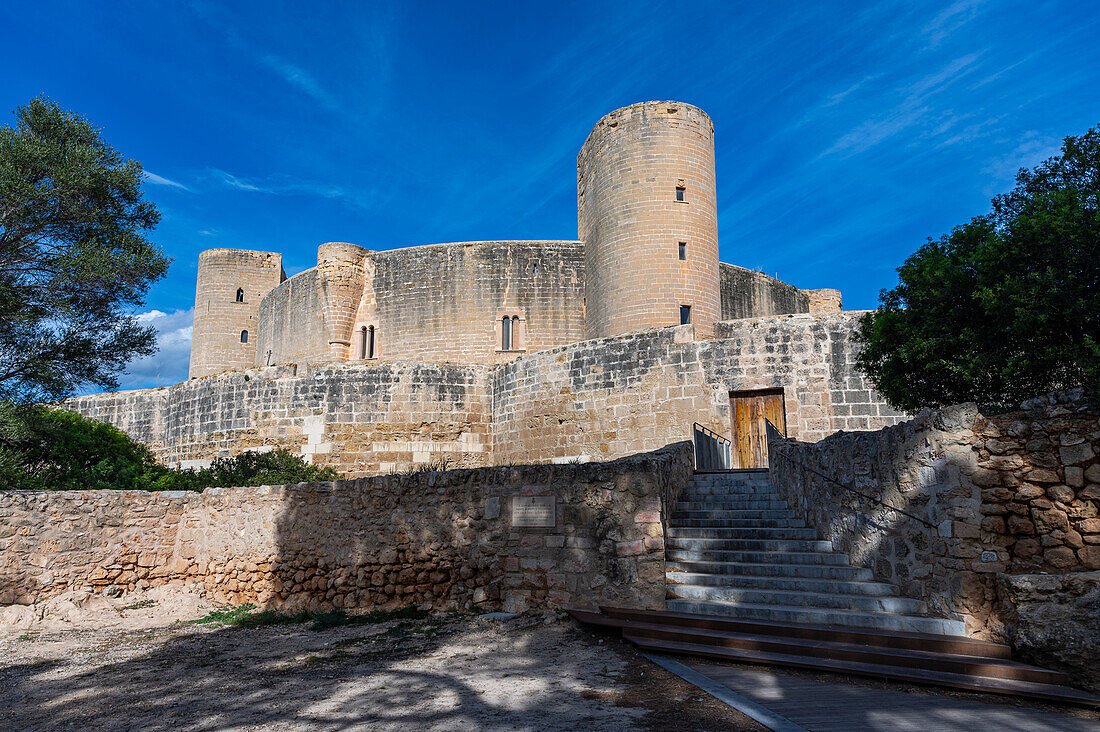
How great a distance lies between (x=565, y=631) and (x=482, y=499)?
2.01 meters

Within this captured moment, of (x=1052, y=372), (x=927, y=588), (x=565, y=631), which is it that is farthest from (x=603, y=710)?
(x=1052, y=372)

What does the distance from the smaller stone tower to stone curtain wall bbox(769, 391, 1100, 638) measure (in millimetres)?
35144

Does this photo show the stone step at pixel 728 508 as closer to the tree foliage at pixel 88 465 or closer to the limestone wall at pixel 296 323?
the tree foliage at pixel 88 465

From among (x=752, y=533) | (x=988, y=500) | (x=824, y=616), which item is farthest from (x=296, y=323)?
(x=988, y=500)

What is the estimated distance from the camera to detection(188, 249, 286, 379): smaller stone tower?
35.8 metres

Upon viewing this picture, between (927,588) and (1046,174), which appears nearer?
(927,588)

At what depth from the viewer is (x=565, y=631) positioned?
23.7 feet

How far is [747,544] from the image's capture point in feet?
26.0

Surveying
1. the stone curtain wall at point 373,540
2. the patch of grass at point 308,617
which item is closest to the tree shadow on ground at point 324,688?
the patch of grass at point 308,617

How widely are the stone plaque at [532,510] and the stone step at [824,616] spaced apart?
1.74 meters

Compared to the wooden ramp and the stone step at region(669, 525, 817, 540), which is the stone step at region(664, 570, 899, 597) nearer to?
the wooden ramp

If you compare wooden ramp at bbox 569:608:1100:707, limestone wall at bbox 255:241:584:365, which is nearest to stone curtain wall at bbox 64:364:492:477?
limestone wall at bbox 255:241:584:365

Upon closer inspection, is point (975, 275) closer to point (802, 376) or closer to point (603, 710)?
point (802, 376)

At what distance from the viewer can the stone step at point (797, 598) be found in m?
6.11
